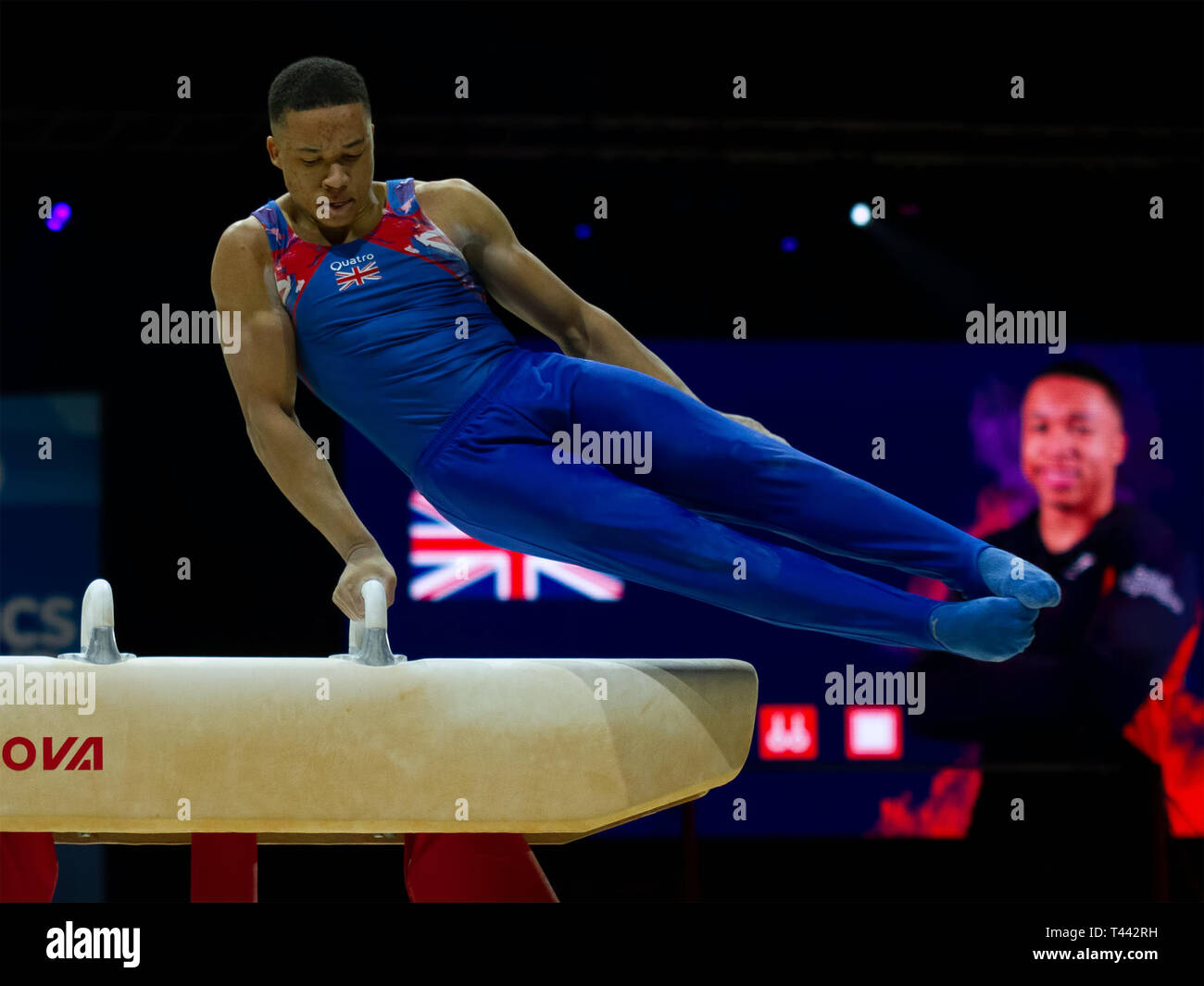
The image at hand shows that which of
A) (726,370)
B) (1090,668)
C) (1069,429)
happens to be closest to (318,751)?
(726,370)

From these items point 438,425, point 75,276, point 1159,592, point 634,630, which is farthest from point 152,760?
point 1159,592

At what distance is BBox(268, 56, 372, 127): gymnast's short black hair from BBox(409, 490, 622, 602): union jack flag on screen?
2793 millimetres

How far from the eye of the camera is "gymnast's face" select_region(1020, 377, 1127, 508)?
5758 mm

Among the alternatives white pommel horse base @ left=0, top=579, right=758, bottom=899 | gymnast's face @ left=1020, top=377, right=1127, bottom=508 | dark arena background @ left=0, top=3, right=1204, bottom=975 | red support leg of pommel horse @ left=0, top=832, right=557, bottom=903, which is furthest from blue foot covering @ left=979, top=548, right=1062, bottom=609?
gymnast's face @ left=1020, top=377, right=1127, bottom=508

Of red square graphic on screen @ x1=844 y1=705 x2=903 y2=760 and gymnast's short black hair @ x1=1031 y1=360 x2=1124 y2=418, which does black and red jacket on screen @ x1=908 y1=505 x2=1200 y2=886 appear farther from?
gymnast's short black hair @ x1=1031 y1=360 x2=1124 y2=418

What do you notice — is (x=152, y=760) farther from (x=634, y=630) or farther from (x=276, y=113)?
(x=634, y=630)

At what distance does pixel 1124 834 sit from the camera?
5820 millimetres

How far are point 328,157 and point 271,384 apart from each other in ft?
1.64

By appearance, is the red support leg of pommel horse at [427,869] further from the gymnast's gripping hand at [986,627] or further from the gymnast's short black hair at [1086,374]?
the gymnast's short black hair at [1086,374]

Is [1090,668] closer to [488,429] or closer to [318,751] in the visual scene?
[488,429]

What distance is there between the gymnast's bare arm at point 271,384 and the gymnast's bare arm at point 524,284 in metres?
0.41

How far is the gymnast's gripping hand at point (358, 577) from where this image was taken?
2784 millimetres
